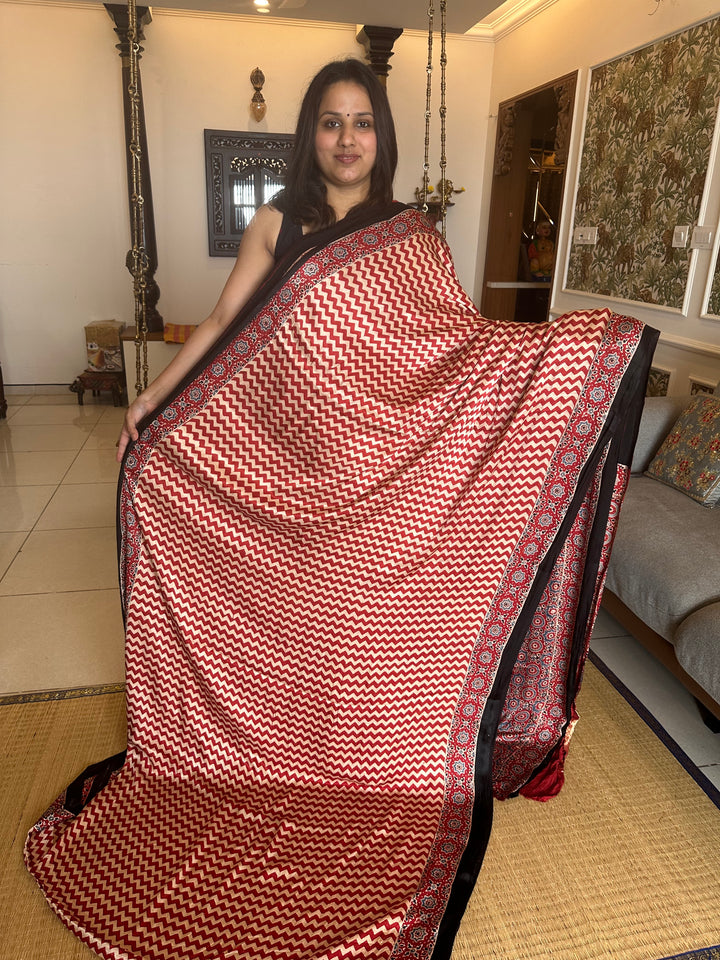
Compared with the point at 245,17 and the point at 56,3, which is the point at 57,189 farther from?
the point at 245,17

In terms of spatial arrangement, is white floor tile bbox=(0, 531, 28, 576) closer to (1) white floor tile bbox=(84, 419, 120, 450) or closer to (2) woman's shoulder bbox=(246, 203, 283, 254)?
(1) white floor tile bbox=(84, 419, 120, 450)

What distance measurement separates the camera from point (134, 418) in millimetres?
1518

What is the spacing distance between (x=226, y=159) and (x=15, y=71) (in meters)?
1.50

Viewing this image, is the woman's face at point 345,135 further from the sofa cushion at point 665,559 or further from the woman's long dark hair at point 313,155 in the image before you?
the sofa cushion at point 665,559

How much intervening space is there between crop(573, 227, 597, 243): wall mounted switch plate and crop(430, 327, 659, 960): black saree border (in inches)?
111

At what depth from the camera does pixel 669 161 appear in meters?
3.17

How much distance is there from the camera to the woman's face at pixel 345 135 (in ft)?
5.02

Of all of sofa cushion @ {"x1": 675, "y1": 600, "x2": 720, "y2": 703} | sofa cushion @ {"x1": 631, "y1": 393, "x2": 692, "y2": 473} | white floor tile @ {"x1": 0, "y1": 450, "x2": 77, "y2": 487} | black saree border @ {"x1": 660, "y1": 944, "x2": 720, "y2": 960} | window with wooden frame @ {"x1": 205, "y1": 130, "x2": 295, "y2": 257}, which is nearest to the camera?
black saree border @ {"x1": 660, "y1": 944, "x2": 720, "y2": 960}

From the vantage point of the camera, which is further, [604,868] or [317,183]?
[317,183]

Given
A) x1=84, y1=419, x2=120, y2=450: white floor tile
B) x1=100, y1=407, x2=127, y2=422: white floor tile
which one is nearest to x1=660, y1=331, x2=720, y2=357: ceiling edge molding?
x1=84, y1=419, x2=120, y2=450: white floor tile

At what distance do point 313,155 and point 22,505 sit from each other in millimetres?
2357

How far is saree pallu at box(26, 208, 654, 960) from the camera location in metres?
1.35

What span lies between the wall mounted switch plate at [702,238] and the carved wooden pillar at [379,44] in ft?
9.04

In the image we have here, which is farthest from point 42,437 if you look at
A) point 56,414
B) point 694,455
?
point 694,455
